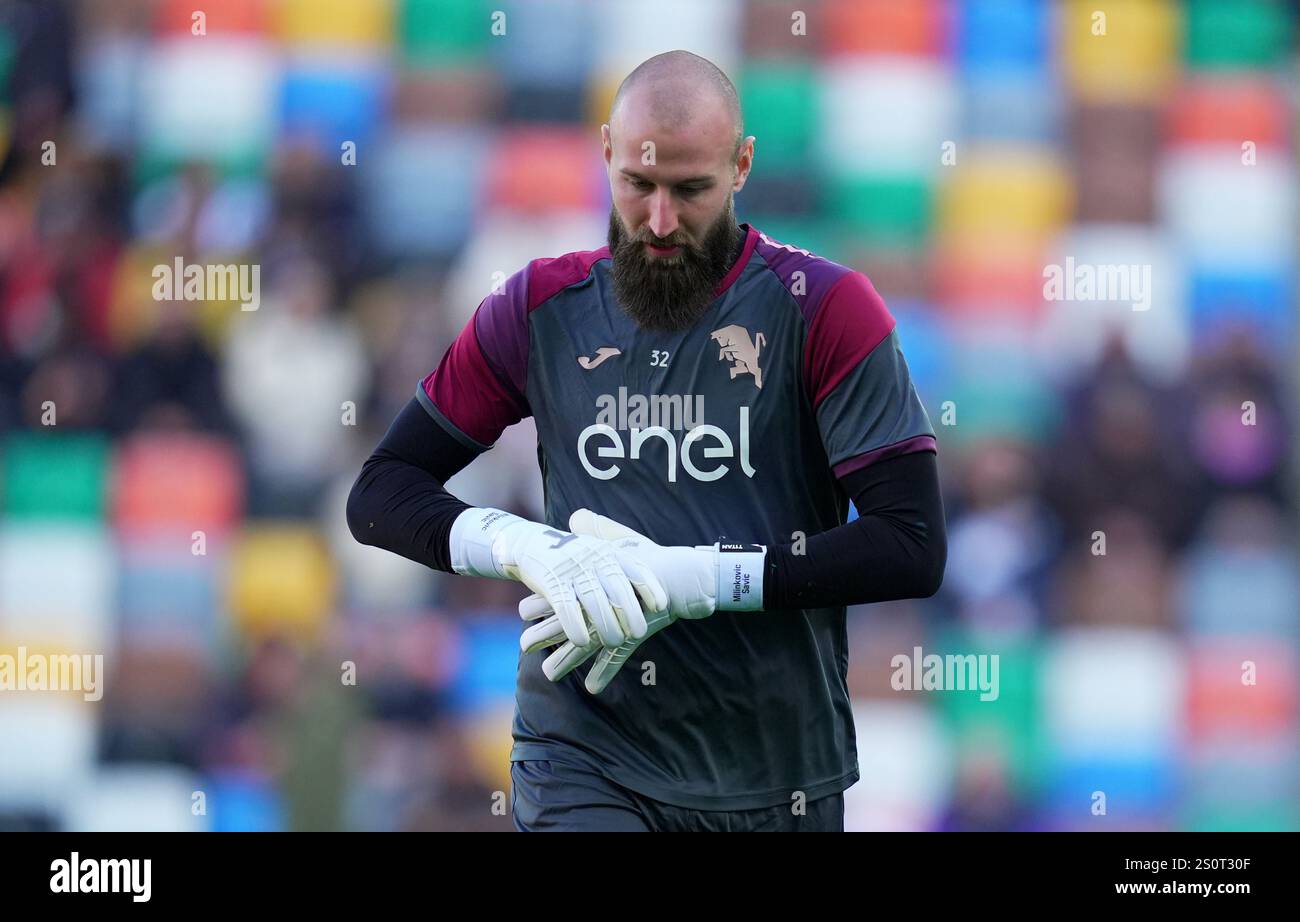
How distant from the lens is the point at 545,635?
2.80m

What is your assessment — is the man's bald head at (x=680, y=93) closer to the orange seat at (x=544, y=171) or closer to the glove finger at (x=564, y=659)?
the glove finger at (x=564, y=659)

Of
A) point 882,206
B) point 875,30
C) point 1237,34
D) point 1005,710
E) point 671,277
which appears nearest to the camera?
point 671,277

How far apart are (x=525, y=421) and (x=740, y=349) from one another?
295 centimetres

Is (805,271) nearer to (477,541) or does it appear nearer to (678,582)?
(678,582)

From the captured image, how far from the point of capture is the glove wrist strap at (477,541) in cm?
290

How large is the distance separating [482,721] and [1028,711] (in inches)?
80.2

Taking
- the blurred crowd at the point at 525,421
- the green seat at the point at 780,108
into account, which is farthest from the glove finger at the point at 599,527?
the green seat at the point at 780,108

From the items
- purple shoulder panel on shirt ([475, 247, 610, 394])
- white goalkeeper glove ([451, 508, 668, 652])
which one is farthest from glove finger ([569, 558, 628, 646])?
purple shoulder panel on shirt ([475, 247, 610, 394])

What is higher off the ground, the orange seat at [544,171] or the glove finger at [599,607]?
the orange seat at [544,171]

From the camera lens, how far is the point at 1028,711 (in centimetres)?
564

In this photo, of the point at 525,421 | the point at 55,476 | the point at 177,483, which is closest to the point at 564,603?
the point at 525,421

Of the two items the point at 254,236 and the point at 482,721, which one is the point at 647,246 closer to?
the point at 482,721
